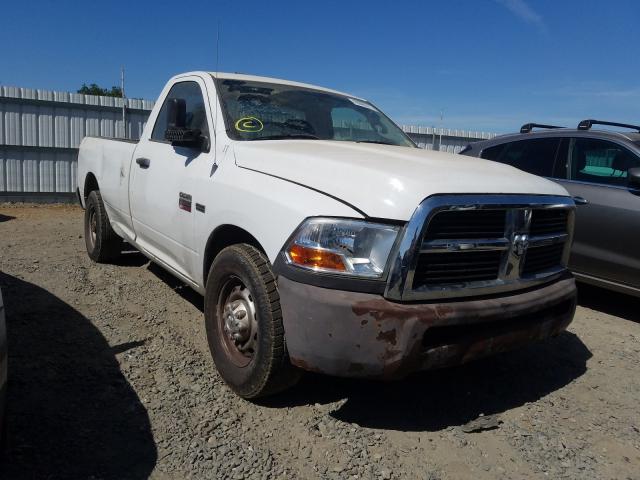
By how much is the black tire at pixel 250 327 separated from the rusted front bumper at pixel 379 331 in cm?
13

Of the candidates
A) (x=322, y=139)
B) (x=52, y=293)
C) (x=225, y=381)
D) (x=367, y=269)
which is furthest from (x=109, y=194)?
(x=367, y=269)

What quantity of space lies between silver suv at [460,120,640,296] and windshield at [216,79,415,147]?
1.97 metres

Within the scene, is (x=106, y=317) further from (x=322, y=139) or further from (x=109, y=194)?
(x=322, y=139)

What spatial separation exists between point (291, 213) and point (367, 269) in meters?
0.47

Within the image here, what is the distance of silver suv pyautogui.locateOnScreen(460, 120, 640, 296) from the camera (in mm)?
4727

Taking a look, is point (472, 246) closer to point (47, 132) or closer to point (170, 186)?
point (170, 186)

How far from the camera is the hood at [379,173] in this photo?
2.51 metres

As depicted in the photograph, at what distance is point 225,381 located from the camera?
314 cm

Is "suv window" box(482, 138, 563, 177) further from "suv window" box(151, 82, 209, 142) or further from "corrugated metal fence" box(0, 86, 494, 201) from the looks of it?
"corrugated metal fence" box(0, 86, 494, 201)

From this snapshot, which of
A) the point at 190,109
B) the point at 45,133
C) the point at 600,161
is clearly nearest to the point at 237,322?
the point at 190,109

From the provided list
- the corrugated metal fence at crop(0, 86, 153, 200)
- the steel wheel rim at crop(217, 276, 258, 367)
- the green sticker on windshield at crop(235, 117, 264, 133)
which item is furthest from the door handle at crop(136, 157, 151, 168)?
the corrugated metal fence at crop(0, 86, 153, 200)

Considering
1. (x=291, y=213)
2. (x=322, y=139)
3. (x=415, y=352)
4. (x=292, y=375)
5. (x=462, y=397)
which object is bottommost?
(x=462, y=397)

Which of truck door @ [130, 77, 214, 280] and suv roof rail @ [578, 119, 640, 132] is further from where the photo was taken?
suv roof rail @ [578, 119, 640, 132]

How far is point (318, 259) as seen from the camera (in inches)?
99.0
